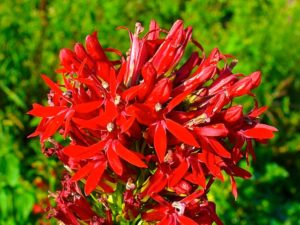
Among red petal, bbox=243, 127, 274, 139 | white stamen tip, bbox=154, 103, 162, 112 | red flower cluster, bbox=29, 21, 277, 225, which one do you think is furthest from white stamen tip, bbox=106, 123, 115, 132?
red petal, bbox=243, 127, 274, 139

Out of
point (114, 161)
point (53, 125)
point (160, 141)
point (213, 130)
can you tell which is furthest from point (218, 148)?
point (53, 125)

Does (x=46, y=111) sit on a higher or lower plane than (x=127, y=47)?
higher

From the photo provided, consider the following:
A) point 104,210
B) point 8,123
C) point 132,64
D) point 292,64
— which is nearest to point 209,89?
point 132,64

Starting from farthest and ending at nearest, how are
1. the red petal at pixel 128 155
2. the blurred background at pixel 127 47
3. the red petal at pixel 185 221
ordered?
the blurred background at pixel 127 47, the red petal at pixel 185 221, the red petal at pixel 128 155

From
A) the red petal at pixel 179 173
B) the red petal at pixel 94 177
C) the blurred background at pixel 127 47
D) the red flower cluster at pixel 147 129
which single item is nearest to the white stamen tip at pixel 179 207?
the red flower cluster at pixel 147 129

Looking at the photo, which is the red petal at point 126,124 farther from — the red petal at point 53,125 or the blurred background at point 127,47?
the blurred background at point 127,47

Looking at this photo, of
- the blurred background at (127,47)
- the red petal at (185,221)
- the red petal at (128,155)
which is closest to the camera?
the red petal at (128,155)

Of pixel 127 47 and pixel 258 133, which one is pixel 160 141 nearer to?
pixel 258 133

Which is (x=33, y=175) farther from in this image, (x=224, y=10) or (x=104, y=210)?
(x=224, y=10)
